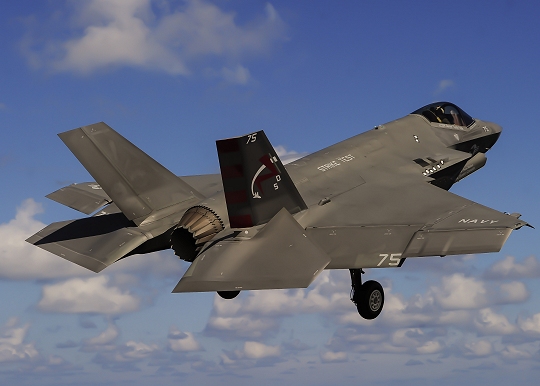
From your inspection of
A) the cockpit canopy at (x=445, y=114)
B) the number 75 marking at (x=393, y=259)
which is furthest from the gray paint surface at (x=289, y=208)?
the cockpit canopy at (x=445, y=114)

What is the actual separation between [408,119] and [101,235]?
36.1ft

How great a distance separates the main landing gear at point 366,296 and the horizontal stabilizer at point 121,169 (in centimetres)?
534

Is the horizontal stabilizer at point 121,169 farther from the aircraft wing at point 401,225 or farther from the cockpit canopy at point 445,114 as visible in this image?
the cockpit canopy at point 445,114

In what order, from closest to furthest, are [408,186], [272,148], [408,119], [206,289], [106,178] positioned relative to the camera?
[206,289]
[272,148]
[106,178]
[408,186]
[408,119]

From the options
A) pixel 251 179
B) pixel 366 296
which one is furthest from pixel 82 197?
pixel 366 296

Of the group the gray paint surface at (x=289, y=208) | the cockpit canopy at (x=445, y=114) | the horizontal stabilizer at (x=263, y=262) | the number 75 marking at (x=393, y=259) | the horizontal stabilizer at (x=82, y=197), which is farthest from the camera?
the cockpit canopy at (x=445, y=114)

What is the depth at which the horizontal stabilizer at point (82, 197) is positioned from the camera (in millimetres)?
22108

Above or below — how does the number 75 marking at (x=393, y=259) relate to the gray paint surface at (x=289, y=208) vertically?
below

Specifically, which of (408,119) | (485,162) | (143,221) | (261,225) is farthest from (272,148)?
(485,162)

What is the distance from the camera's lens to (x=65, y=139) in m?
19.4

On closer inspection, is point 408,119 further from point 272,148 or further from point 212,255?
point 212,255

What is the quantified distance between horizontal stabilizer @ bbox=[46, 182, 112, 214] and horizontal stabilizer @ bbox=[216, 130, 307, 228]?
6.37 m

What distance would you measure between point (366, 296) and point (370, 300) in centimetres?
16

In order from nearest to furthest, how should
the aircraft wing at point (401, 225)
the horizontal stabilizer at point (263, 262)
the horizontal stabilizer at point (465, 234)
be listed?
the horizontal stabilizer at point (263, 262)
the horizontal stabilizer at point (465, 234)
the aircraft wing at point (401, 225)
